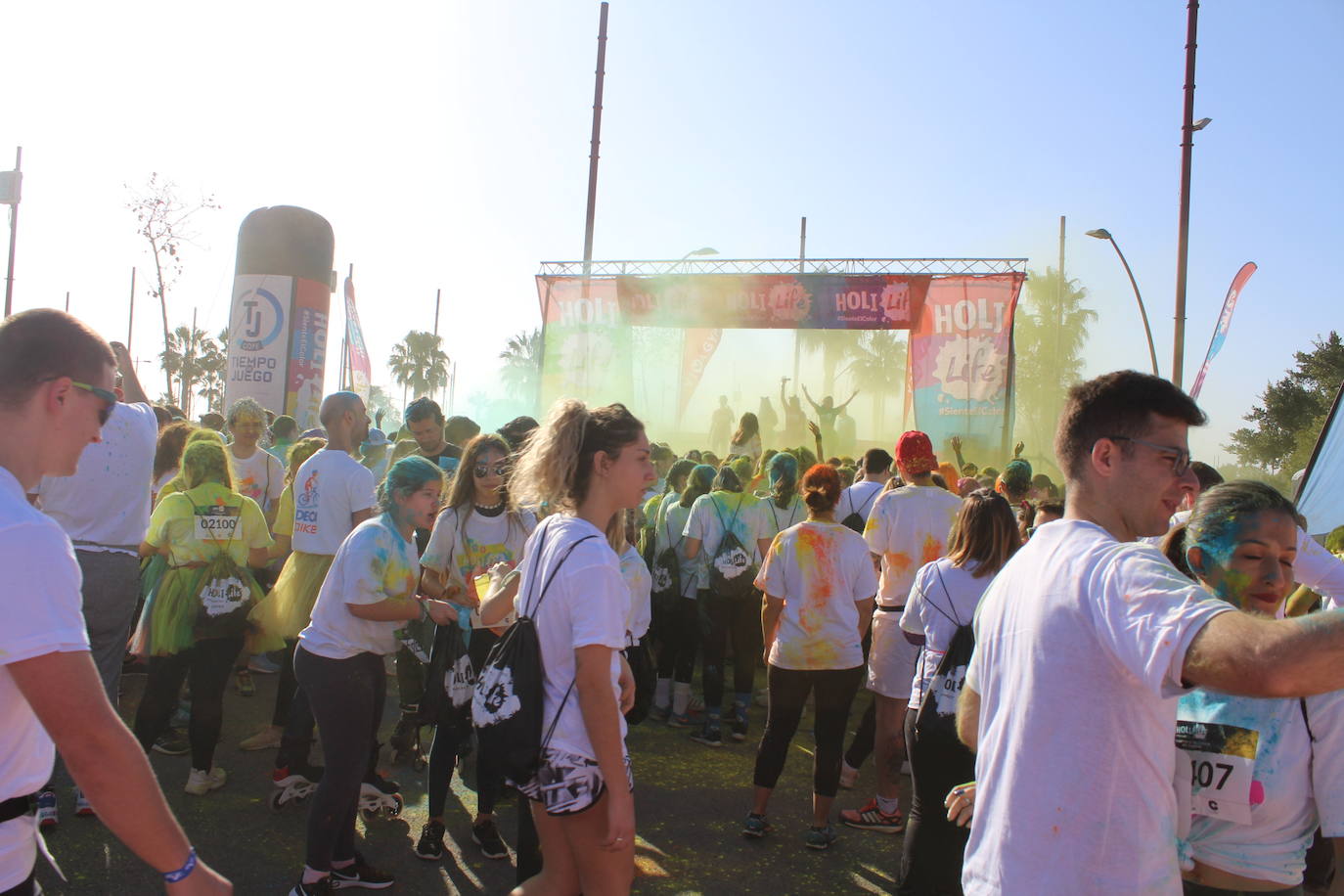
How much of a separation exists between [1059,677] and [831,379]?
1066 inches

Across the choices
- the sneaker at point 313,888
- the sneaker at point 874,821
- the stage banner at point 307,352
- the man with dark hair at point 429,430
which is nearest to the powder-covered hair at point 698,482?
the man with dark hair at point 429,430

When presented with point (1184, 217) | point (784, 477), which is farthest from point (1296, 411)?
point (784, 477)

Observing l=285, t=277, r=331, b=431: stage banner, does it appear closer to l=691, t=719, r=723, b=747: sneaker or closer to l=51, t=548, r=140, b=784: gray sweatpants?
l=691, t=719, r=723, b=747: sneaker

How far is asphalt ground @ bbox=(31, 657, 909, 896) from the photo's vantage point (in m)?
4.00

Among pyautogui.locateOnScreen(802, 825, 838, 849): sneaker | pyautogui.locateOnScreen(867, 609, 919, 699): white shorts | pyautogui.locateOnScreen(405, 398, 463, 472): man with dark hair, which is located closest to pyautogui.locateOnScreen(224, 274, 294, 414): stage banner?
pyautogui.locateOnScreen(405, 398, 463, 472): man with dark hair

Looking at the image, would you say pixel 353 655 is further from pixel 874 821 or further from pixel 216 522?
pixel 874 821

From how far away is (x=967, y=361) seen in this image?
53.8 feet

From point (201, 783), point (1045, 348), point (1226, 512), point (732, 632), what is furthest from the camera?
point (1045, 348)

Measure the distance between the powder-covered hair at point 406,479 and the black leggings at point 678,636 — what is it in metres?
3.09

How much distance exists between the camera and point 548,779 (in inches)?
94.4

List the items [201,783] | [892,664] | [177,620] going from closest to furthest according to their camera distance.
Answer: [177,620], [201,783], [892,664]

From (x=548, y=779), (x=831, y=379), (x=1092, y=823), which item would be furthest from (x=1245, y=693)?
(x=831, y=379)

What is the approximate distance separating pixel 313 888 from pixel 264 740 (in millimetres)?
2280

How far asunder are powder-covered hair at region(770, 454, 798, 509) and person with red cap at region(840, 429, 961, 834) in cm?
79
